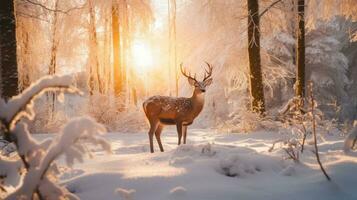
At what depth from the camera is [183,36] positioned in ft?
80.6

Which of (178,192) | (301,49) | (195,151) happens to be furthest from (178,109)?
(301,49)

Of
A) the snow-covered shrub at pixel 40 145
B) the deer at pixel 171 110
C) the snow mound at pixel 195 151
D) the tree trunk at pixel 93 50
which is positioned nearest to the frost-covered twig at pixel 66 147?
the snow-covered shrub at pixel 40 145

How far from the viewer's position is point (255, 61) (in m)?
10.9

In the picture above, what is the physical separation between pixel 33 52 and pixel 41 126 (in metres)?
4.06

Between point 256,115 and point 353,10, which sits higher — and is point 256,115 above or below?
below

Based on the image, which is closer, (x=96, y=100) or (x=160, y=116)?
(x=160, y=116)

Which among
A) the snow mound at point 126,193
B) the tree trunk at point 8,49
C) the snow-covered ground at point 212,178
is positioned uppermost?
the tree trunk at point 8,49

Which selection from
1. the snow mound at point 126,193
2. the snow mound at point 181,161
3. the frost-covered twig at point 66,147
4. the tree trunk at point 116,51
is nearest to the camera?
the frost-covered twig at point 66,147

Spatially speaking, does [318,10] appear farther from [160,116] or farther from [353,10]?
[160,116]

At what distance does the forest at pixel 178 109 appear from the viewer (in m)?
2.06

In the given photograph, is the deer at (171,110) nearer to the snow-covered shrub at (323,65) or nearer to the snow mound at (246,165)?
the snow mound at (246,165)

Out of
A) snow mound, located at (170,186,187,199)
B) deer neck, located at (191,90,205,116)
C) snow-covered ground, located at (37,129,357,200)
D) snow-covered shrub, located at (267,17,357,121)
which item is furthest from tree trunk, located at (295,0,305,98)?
snow mound, located at (170,186,187,199)

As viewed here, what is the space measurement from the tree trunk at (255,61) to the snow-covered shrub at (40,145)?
9.10 m

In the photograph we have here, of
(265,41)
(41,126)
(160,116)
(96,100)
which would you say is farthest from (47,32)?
(160,116)
